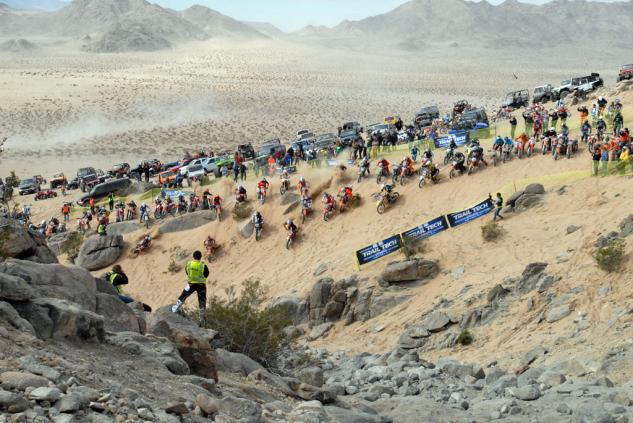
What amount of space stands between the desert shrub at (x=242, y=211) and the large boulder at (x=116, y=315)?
738 inches

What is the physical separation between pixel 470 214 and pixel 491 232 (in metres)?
2.14

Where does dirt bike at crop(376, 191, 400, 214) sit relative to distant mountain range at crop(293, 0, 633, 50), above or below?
below

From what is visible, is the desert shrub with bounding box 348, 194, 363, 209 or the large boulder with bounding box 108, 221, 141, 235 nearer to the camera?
the desert shrub with bounding box 348, 194, 363, 209

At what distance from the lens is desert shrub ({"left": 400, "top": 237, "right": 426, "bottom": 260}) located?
23131 mm

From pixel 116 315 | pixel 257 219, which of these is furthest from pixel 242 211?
pixel 116 315

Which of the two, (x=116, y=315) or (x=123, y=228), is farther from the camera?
(x=123, y=228)

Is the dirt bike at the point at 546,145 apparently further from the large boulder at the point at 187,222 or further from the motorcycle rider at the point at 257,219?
the large boulder at the point at 187,222

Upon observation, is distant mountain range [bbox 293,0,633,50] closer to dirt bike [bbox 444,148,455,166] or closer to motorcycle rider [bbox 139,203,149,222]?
motorcycle rider [bbox 139,203,149,222]

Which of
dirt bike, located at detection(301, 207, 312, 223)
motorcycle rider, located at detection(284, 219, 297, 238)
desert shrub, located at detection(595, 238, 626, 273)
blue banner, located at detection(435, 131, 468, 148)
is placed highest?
blue banner, located at detection(435, 131, 468, 148)

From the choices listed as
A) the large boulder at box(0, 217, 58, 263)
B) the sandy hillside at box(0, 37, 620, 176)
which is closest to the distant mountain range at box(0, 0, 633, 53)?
the sandy hillside at box(0, 37, 620, 176)

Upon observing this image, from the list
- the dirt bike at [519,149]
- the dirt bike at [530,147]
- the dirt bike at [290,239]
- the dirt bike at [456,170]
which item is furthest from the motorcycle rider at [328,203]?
the dirt bike at [530,147]

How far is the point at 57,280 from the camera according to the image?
40.1 feet

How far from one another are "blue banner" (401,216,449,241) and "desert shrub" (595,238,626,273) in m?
7.05

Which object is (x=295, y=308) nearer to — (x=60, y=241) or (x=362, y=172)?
(x=362, y=172)
